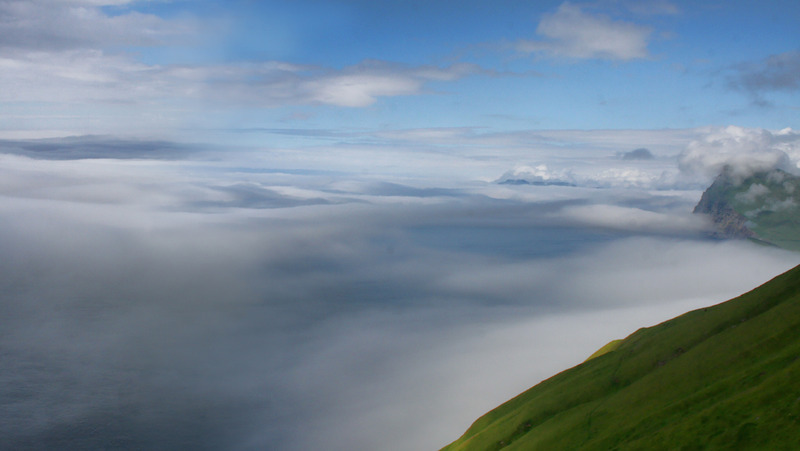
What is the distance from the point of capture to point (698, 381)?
82.4 meters

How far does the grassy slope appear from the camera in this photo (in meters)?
58.5

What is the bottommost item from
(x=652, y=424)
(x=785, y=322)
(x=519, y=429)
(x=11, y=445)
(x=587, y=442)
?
(x=11, y=445)

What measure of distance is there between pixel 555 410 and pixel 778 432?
63.2 m

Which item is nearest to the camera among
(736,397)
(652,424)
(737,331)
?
(736,397)

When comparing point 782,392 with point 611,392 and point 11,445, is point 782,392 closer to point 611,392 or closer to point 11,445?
point 611,392

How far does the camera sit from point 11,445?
194 metres

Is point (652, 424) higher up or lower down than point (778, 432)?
lower down

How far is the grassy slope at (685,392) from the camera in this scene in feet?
192

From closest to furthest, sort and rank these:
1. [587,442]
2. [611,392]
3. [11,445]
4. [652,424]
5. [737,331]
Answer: [652,424] → [587,442] → [737,331] → [611,392] → [11,445]

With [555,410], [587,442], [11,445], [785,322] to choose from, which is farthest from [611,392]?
[11,445]

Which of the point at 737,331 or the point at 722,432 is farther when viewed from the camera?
the point at 737,331

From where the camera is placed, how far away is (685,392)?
80938mm

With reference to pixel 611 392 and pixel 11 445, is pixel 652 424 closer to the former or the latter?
pixel 611 392

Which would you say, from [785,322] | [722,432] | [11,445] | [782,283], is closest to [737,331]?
[785,322]
